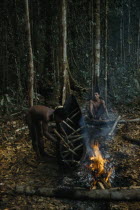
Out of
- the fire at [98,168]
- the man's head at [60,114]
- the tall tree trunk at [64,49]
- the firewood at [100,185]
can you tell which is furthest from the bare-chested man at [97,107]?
the firewood at [100,185]

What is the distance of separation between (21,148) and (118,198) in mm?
3719

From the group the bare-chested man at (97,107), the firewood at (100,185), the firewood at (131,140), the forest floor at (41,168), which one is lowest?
the firewood at (131,140)

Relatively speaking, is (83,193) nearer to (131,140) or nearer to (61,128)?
(61,128)

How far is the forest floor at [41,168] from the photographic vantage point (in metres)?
4.33

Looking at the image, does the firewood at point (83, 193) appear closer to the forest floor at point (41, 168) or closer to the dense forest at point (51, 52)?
the forest floor at point (41, 168)

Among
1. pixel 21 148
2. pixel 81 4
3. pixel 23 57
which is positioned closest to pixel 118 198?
pixel 21 148

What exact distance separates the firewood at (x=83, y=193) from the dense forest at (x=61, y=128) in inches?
0.7

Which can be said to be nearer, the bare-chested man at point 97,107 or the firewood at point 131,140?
the firewood at point 131,140

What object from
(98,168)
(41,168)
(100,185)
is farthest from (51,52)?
(100,185)

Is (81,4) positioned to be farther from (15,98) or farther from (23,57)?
(15,98)

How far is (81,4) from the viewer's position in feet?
47.2

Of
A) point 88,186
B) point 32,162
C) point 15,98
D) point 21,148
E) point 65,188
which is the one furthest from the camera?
point 15,98

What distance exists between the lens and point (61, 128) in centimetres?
559

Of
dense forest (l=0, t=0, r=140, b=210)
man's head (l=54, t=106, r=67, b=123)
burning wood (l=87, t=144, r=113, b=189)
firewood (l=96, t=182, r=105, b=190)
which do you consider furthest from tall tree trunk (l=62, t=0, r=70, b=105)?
firewood (l=96, t=182, r=105, b=190)
